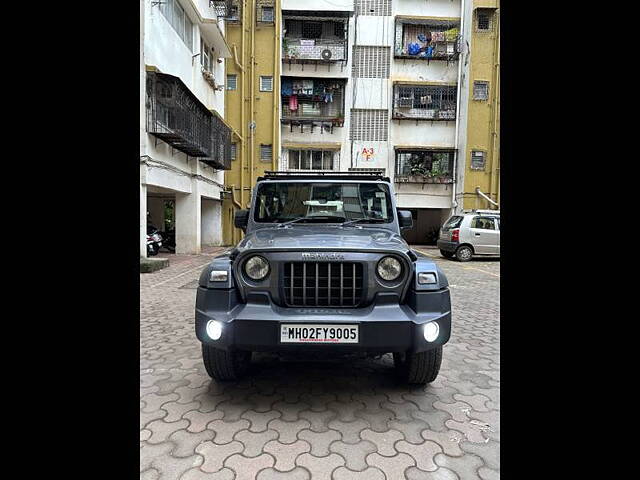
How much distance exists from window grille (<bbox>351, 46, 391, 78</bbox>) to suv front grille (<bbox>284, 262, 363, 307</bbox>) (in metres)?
17.9

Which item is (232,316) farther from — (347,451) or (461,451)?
(461,451)

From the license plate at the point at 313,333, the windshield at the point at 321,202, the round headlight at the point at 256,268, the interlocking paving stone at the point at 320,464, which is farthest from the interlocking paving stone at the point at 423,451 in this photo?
the windshield at the point at 321,202

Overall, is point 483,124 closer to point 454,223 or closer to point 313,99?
point 454,223

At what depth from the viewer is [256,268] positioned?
2.65 meters

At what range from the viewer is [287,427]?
7.87ft

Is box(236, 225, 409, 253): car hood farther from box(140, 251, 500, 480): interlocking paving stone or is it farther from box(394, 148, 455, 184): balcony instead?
box(394, 148, 455, 184): balcony

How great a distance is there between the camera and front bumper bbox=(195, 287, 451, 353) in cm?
242

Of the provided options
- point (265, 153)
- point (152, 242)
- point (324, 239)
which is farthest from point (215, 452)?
point (265, 153)

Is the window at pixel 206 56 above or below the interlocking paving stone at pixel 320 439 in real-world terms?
above

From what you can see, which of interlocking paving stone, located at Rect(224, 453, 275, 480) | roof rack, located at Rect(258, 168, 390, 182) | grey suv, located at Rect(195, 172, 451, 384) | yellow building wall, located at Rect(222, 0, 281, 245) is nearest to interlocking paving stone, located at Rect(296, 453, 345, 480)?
interlocking paving stone, located at Rect(224, 453, 275, 480)

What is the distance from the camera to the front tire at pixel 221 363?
9.09 ft

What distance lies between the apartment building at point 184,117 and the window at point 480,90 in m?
11.7

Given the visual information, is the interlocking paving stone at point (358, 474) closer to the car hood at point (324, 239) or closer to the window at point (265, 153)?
the car hood at point (324, 239)

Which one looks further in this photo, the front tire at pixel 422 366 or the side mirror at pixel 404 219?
the side mirror at pixel 404 219
